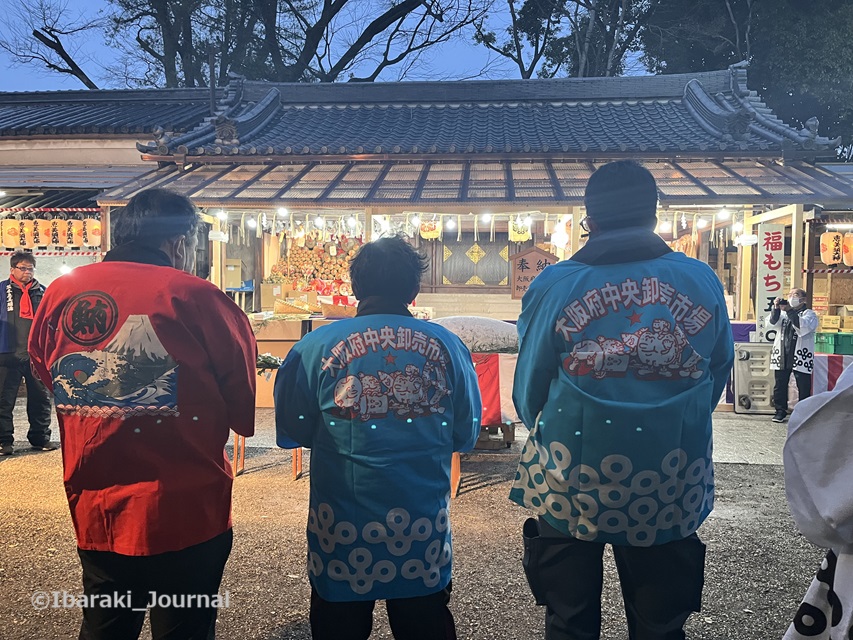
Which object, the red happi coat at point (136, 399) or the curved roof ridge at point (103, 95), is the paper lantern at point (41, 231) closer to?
the curved roof ridge at point (103, 95)

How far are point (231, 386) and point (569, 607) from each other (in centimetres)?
131

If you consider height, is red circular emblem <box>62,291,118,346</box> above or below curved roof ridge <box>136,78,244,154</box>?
below

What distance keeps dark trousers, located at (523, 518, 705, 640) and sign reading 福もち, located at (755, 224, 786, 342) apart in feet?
25.1

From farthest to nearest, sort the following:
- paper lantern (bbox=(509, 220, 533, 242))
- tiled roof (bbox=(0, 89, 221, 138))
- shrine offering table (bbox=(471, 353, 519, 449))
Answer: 1. tiled roof (bbox=(0, 89, 221, 138))
2. paper lantern (bbox=(509, 220, 533, 242))
3. shrine offering table (bbox=(471, 353, 519, 449))

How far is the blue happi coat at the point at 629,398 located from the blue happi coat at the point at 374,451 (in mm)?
386

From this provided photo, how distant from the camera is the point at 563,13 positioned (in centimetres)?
2355

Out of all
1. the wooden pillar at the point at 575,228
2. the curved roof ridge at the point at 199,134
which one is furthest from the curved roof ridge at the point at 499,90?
the wooden pillar at the point at 575,228

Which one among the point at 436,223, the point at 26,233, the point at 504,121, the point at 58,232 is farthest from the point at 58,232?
the point at 504,121

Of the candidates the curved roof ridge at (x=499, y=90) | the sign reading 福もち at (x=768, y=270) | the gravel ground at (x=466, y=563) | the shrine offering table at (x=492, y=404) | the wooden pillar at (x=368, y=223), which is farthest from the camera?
the curved roof ridge at (x=499, y=90)

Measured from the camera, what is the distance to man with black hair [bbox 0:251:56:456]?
6207 mm

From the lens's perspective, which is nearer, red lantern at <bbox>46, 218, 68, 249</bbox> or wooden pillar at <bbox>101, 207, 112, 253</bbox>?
wooden pillar at <bbox>101, 207, 112, 253</bbox>

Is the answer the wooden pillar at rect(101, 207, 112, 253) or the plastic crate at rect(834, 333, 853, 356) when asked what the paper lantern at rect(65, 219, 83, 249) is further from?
the plastic crate at rect(834, 333, 853, 356)

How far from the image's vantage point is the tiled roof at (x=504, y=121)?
31.4ft

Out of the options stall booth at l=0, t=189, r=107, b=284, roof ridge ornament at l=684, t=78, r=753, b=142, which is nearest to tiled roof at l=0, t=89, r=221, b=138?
stall booth at l=0, t=189, r=107, b=284
